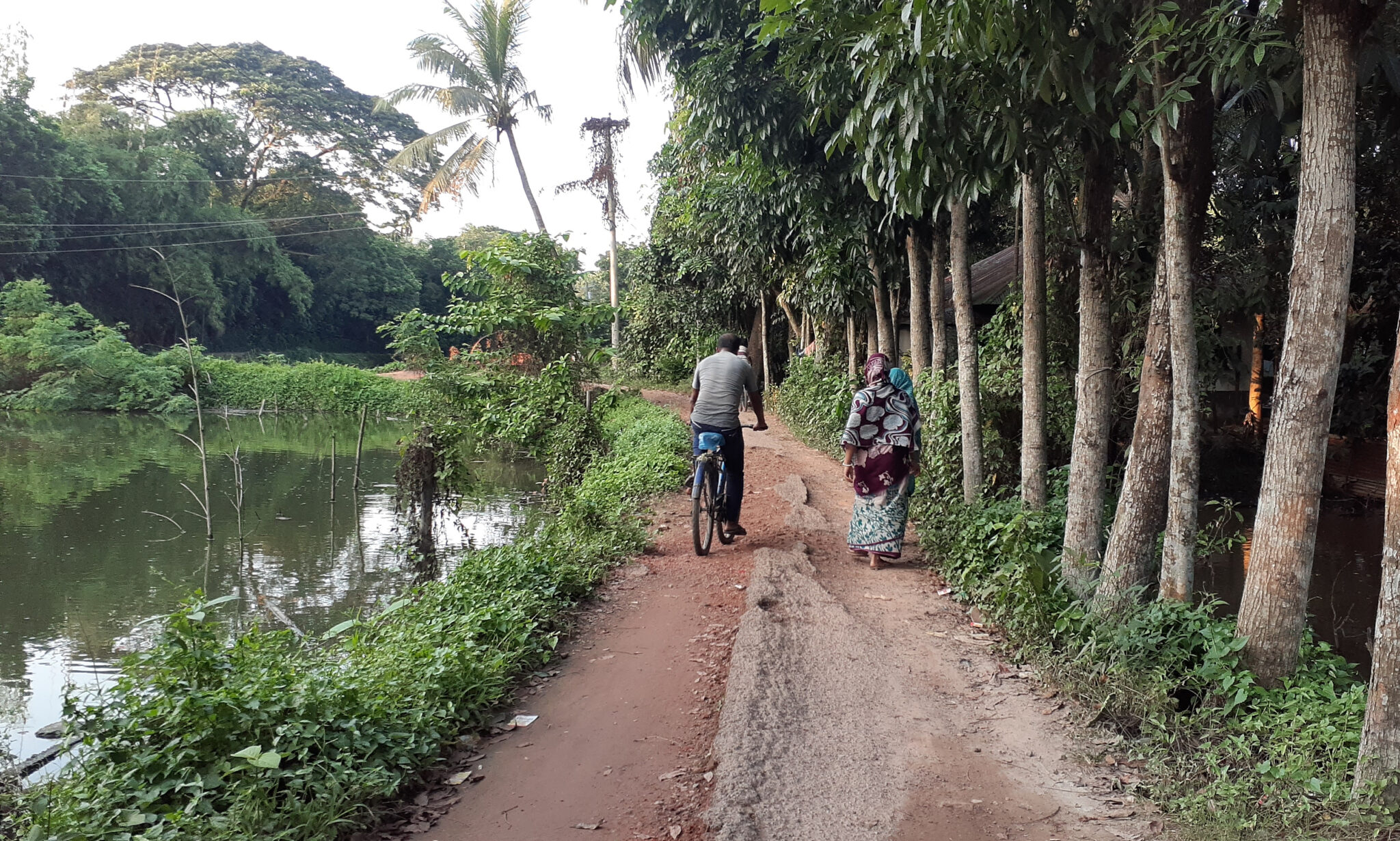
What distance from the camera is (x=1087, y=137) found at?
5.45 meters

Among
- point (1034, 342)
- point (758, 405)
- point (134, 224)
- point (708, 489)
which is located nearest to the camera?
point (1034, 342)

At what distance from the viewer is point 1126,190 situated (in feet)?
23.3

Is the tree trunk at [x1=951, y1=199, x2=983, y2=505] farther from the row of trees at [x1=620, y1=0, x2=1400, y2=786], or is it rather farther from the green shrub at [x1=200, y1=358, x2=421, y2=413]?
the green shrub at [x1=200, y1=358, x2=421, y2=413]

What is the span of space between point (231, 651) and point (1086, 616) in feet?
14.0

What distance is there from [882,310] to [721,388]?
203 inches

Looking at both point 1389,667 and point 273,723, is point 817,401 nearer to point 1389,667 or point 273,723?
point 1389,667

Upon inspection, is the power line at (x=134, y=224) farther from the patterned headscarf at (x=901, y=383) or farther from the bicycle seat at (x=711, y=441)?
the patterned headscarf at (x=901, y=383)

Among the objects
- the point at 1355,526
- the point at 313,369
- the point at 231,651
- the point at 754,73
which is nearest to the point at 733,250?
the point at 754,73

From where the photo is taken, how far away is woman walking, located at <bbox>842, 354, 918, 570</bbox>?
6891 millimetres

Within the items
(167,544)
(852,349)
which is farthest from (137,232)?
(852,349)

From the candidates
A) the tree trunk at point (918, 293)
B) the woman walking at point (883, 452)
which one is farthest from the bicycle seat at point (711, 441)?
the tree trunk at point (918, 293)

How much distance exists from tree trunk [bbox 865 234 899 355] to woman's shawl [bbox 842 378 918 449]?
13.8ft

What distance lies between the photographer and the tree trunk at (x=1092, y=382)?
544 centimetres

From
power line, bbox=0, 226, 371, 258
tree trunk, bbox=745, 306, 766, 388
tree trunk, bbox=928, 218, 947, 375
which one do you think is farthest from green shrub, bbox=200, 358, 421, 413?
tree trunk, bbox=928, 218, 947, 375
